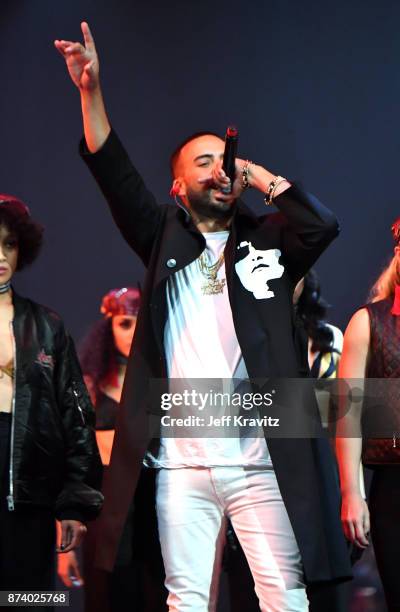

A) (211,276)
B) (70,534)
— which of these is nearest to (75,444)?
(70,534)

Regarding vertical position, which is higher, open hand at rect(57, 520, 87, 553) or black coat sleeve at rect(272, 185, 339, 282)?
black coat sleeve at rect(272, 185, 339, 282)

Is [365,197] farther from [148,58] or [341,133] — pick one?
[148,58]

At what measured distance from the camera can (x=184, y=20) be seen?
13.4ft

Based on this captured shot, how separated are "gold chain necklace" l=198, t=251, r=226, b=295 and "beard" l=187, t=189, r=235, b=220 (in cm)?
13

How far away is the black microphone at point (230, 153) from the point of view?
2414 mm

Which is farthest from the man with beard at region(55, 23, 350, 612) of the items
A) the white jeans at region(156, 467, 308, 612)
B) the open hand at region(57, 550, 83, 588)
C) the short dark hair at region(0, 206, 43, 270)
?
the open hand at region(57, 550, 83, 588)

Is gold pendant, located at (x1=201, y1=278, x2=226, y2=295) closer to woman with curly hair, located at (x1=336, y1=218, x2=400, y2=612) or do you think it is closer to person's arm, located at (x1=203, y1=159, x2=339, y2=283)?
person's arm, located at (x1=203, y1=159, x2=339, y2=283)

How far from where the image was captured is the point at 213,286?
8.30 ft

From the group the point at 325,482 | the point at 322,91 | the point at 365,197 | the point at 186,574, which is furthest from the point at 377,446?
the point at 322,91

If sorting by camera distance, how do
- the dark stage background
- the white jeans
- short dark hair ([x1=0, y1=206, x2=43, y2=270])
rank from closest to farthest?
the white jeans → short dark hair ([x1=0, y1=206, x2=43, y2=270]) → the dark stage background

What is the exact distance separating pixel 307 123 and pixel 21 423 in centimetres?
205

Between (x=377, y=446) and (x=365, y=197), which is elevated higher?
(x=365, y=197)

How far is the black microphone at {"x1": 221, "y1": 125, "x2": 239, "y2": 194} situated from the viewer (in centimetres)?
241

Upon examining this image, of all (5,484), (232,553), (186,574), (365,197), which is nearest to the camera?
(186,574)
